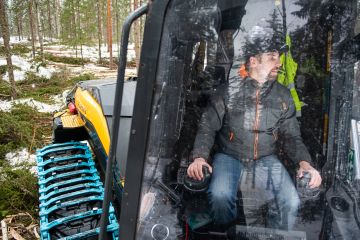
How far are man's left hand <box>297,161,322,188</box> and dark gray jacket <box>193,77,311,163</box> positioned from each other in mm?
30

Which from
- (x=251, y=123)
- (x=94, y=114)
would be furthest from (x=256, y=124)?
(x=94, y=114)

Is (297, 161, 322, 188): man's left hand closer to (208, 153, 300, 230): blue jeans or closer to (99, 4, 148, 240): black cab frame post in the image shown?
(208, 153, 300, 230): blue jeans

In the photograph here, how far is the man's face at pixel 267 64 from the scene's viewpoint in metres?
1.66

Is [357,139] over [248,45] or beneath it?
beneath

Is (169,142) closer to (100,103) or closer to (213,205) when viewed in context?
(213,205)

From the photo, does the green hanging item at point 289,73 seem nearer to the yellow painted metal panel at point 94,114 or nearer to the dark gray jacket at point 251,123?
the dark gray jacket at point 251,123

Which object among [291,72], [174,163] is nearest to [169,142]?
[174,163]

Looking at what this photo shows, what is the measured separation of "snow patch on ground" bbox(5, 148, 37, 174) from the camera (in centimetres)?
623

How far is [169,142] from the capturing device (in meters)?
1.81

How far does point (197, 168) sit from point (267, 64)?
604mm

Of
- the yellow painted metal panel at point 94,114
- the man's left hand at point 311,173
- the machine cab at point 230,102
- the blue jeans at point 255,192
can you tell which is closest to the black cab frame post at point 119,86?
the machine cab at point 230,102

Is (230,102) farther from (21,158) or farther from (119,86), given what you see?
(21,158)

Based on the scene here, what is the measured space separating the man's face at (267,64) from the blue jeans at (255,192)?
0.38 meters

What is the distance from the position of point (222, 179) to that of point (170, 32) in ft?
2.51
